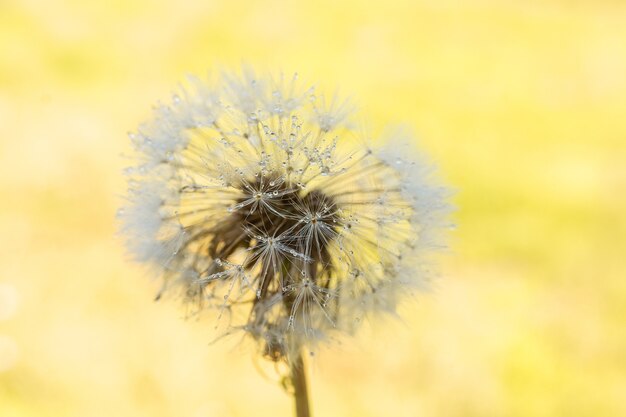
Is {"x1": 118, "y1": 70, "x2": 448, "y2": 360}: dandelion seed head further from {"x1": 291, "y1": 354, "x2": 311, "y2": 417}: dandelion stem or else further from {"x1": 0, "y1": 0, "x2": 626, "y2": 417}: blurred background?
{"x1": 0, "y1": 0, "x2": 626, "y2": 417}: blurred background

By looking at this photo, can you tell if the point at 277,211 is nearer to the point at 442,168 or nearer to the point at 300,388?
the point at 300,388

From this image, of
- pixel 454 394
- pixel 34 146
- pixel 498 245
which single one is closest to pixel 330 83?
pixel 498 245

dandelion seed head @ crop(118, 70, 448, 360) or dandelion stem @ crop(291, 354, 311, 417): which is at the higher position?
dandelion seed head @ crop(118, 70, 448, 360)

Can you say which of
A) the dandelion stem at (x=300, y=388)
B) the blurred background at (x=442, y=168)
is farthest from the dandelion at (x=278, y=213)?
the blurred background at (x=442, y=168)

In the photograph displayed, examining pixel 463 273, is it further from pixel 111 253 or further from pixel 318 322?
pixel 318 322

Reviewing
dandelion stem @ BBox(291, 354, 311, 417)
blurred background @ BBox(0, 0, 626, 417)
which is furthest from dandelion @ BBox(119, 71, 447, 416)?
blurred background @ BBox(0, 0, 626, 417)

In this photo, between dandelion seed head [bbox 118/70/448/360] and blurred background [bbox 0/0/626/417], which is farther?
blurred background [bbox 0/0/626/417]
